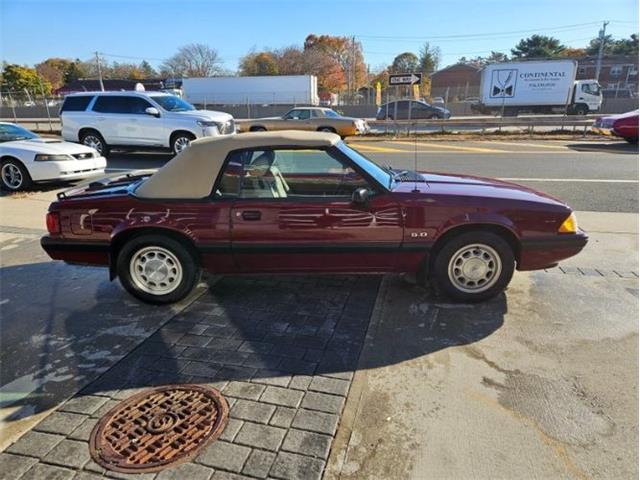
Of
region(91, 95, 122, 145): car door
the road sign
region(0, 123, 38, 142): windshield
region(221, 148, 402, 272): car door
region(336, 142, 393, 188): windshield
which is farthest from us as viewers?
the road sign

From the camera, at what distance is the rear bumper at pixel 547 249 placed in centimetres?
363

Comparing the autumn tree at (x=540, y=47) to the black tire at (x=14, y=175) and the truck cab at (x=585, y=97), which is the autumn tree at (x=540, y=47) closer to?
the truck cab at (x=585, y=97)

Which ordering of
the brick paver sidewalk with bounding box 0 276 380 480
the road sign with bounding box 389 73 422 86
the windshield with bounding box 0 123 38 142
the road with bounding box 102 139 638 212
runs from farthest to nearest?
1. the road sign with bounding box 389 73 422 86
2. the windshield with bounding box 0 123 38 142
3. the road with bounding box 102 139 638 212
4. the brick paver sidewalk with bounding box 0 276 380 480

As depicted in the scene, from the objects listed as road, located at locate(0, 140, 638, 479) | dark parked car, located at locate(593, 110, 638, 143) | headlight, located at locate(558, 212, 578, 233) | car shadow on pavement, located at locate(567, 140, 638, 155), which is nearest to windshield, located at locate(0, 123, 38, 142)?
road, located at locate(0, 140, 638, 479)

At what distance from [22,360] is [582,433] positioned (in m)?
3.56

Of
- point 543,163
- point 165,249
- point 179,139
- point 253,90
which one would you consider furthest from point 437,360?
point 253,90

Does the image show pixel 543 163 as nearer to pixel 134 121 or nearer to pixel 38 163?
pixel 134 121

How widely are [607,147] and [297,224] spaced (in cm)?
1486

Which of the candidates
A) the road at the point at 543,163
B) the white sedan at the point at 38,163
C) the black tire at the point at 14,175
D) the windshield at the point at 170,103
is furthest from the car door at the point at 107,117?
the black tire at the point at 14,175

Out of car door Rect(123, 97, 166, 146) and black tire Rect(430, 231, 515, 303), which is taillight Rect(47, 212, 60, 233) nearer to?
black tire Rect(430, 231, 515, 303)

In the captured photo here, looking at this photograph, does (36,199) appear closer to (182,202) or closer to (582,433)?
(182,202)

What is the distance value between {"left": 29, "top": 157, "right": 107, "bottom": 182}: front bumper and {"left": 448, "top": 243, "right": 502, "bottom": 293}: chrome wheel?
7.91 metres

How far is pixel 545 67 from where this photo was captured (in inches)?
1213

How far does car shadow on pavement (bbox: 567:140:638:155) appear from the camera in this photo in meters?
13.5
